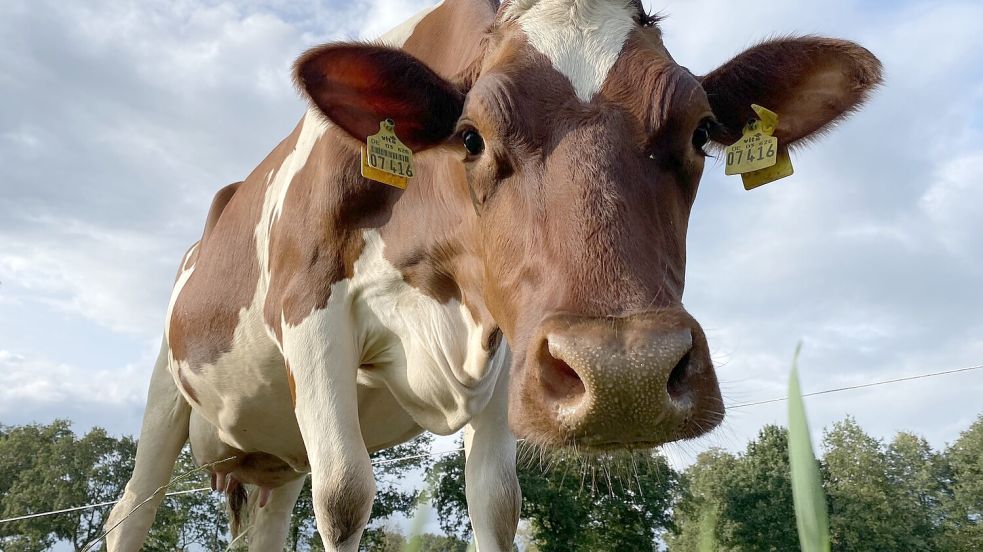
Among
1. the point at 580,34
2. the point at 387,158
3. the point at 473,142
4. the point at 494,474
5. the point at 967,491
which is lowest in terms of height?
the point at 494,474

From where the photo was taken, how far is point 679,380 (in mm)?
2033

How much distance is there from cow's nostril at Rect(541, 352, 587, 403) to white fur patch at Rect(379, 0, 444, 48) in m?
2.86

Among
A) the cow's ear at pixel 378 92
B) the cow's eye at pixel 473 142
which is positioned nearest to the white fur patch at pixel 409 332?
the cow's ear at pixel 378 92

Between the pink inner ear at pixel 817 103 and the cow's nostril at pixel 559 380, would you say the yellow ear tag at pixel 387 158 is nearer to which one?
the cow's nostril at pixel 559 380

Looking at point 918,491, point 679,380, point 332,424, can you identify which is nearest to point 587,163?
point 679,380

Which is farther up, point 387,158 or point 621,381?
point 387,158

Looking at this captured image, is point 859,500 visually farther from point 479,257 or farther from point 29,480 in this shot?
point 479,257

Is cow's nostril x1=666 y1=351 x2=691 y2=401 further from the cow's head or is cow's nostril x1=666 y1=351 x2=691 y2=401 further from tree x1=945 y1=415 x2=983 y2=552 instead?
tree x1=945 y1=415 x2=983 y2=552

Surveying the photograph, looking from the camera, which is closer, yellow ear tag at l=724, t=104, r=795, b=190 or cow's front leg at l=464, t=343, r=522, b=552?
yellow ear tag at l=724, t=104, r=795, b=190

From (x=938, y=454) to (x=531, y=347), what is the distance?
192 ft

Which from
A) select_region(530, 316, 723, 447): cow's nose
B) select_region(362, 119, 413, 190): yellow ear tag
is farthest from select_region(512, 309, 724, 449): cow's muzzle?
select_region(362, 119, 413, 190): yellow ear tag

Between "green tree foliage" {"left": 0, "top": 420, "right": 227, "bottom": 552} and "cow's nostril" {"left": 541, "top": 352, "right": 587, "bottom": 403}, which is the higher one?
"green tree foliage" {"left": 0, "top": 420, "right": 227, "bottom": 552}

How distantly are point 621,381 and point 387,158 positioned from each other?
6.10ft

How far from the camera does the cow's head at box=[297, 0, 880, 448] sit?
6.61ft
